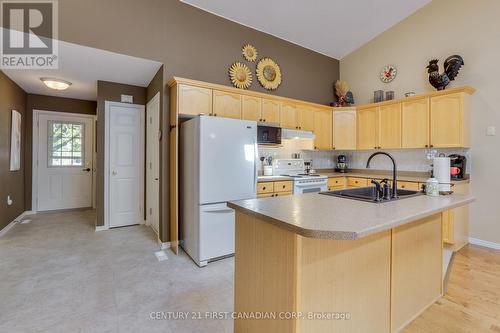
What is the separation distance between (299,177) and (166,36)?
2794mm

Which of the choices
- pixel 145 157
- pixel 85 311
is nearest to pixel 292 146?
pixel 145 157

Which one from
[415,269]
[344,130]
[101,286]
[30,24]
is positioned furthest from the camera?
[344,130]

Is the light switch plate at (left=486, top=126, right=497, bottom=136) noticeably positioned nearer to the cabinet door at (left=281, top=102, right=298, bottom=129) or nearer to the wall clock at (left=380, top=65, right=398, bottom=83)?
the wall clock at (left=380, top=65, right=398, bottom=83)

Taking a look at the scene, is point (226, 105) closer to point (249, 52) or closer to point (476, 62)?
point (249, 52)

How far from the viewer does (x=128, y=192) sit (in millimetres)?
4363

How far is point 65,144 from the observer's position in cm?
533

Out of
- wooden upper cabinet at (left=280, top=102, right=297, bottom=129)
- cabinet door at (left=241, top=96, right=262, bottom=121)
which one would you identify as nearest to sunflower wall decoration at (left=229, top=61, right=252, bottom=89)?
cabinet door at (left=241, top=96, right=262, bottom=121)

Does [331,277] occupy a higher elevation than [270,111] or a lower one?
lower

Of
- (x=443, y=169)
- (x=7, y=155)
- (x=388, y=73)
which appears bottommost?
(x=443, y=169)

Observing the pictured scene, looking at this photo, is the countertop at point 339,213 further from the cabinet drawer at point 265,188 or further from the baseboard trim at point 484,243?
the baseboard trim at point 484,243

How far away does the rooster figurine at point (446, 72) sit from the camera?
3.53 metres

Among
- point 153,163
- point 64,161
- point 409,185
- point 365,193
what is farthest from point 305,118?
point 64,161

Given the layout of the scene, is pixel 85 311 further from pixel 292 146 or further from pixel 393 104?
pixel 393 104

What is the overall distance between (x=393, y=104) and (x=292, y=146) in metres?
1.87
